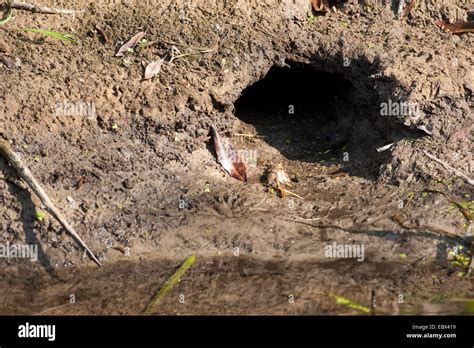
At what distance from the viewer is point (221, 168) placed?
6.52 metres

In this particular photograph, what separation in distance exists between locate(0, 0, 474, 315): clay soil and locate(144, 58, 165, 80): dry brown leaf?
5 cm

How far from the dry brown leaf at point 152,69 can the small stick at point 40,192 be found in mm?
1329

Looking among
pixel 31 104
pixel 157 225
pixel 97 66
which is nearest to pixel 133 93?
pixel 97 66

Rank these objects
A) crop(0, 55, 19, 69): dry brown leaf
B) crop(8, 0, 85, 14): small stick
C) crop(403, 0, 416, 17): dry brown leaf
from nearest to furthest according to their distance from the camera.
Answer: crop(0, 55, 19, 69): dry brown leaf
crop(8, 0, 85, 14): small stick
crop(403, 0, 416, 17): dry brown leaf

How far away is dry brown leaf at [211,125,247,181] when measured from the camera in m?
6.52

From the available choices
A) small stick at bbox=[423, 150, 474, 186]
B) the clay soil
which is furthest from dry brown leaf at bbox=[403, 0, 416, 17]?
Answer: small stick at bbox=[423, 150, 474, 186]

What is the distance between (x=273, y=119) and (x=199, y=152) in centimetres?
153

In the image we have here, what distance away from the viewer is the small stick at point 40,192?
18.6ft

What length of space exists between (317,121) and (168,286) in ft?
10.1

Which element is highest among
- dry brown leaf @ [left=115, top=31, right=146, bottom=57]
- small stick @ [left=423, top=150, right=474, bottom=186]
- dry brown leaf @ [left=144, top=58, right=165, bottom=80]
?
dry brown leaf @ [left=115, top=31, right=146, bottom=57]

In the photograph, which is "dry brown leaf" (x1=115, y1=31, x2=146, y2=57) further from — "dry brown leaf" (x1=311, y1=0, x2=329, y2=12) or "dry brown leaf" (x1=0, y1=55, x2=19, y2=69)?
"dry brown leaf" (x1=311, y1=0, x2=329, y2=12)

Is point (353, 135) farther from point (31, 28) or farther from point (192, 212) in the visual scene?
point (31, 28)

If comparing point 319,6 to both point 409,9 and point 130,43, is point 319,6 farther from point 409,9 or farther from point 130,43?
point 130,43

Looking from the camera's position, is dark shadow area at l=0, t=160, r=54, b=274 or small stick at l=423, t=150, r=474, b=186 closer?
dark shadow area at l=0, t=160, r=54, b=274
